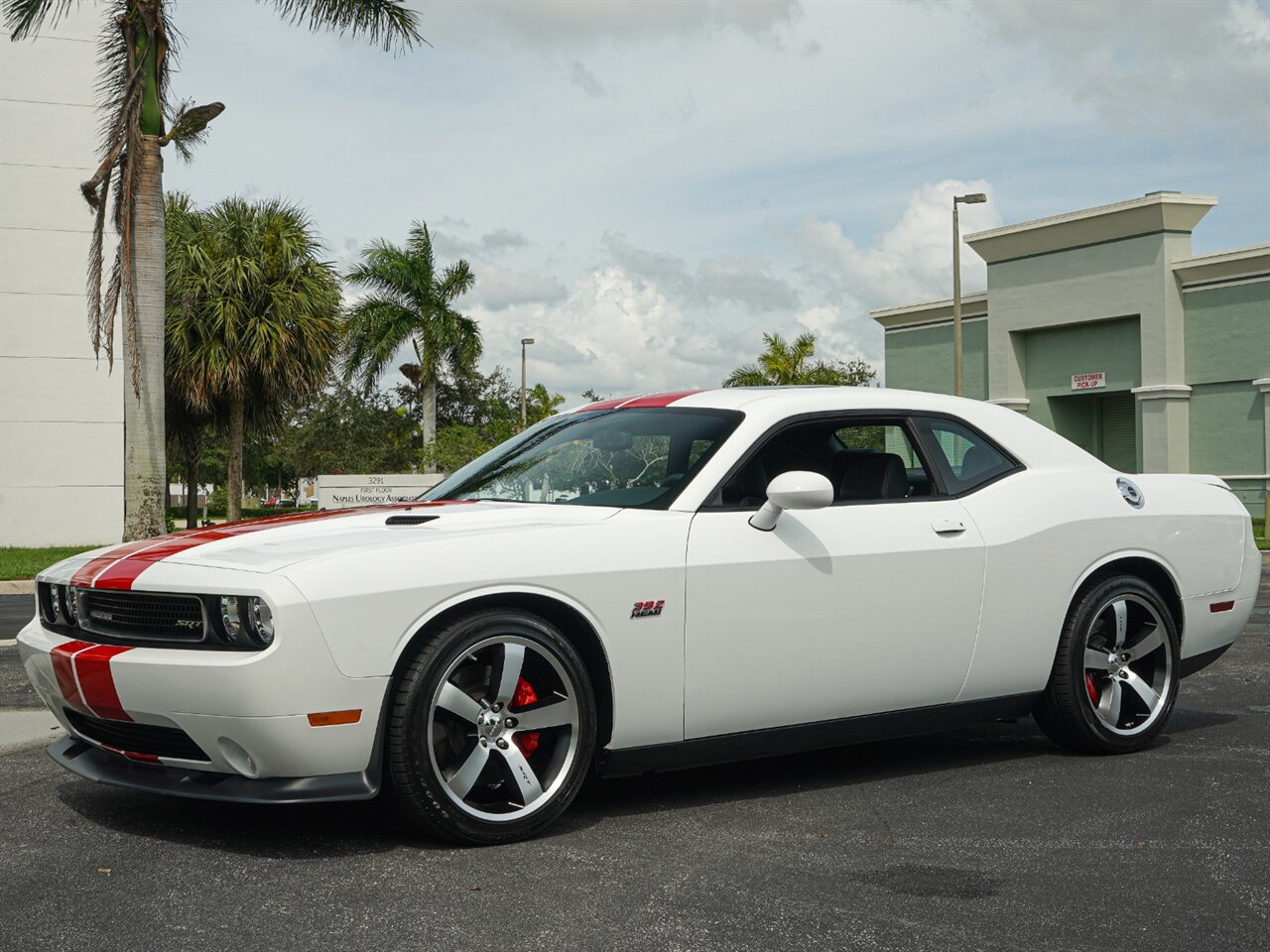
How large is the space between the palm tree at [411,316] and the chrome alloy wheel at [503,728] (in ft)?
109

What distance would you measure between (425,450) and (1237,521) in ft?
94.3

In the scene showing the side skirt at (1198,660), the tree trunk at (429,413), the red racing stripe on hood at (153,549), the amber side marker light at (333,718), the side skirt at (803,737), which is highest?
the tree trunk at (429,413)

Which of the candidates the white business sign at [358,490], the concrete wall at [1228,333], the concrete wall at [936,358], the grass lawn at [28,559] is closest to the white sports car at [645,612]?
the grass lawn at [28,559]

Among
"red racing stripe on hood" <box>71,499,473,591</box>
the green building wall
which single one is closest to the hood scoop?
"red racing stripe on hood" <box>71,499,473,591</box>

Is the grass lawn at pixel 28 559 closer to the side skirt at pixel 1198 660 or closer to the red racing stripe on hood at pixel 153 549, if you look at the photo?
the red racing stripe on hood at pixel 153 549

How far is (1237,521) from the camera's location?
663cm

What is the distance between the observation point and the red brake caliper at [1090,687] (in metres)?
6.02

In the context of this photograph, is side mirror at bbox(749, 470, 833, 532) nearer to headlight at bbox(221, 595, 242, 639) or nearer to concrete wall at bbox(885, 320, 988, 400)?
headlight at bbox(221, 595, 242, 639)

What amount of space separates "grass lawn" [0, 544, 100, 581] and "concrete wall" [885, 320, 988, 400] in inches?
817

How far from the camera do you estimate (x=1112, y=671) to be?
20.1 ft

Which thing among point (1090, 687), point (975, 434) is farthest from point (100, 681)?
point (1090, 687)

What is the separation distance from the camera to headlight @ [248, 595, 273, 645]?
13.9ft

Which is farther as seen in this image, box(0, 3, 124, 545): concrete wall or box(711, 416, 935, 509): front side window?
box(0, 3, 124, 545): concrete wall

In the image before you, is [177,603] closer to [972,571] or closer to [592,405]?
[592,405]
